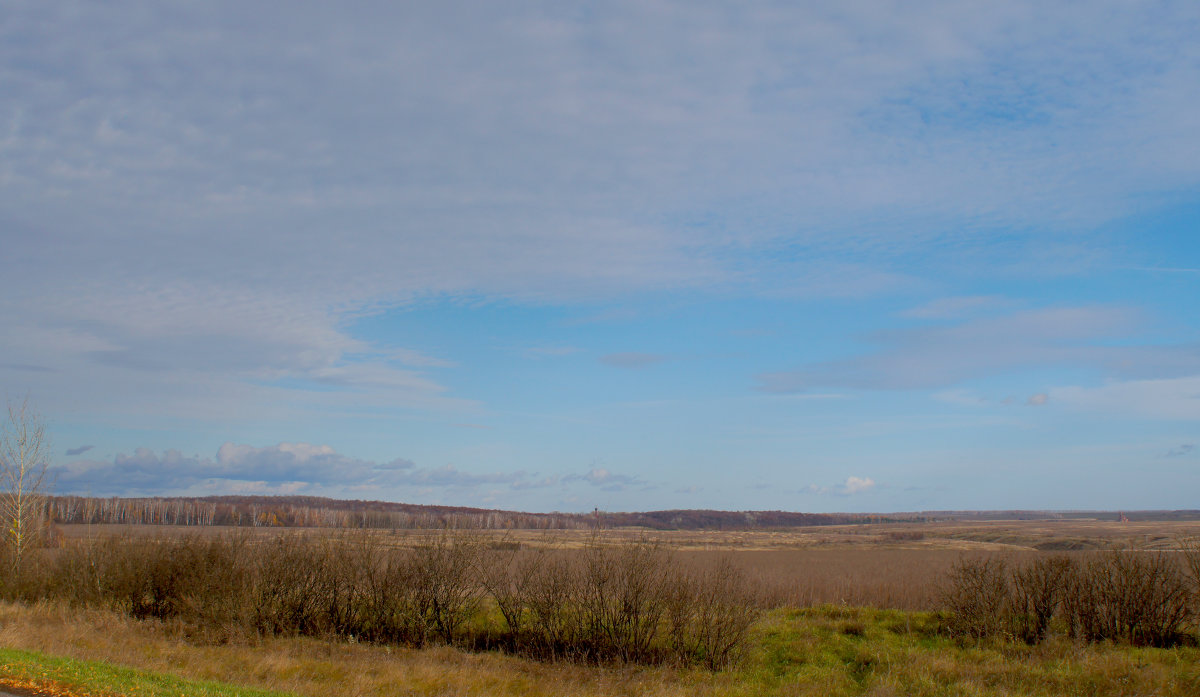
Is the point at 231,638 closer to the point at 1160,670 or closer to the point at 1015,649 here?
the point at 1015,649

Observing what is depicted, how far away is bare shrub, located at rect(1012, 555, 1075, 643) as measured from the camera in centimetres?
2286

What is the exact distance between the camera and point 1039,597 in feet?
75.8

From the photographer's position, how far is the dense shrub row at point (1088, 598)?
21.8m

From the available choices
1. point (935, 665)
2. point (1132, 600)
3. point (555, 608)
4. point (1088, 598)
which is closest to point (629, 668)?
point (555, 608)

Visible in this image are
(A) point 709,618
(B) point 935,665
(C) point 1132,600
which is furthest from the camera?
(C) point 1132,600

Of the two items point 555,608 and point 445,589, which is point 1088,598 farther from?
point 445,589

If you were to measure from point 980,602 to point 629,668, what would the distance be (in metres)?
12.0

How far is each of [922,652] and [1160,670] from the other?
5300mm

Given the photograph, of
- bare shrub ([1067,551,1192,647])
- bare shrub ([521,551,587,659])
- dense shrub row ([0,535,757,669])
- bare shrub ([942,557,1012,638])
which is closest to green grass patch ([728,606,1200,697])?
bare shrub ([942,557,1012,638])

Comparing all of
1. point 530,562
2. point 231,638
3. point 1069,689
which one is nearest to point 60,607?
point 231,638

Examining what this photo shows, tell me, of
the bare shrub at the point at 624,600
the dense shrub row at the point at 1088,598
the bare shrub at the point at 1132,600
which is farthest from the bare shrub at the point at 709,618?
the bare shrub at the point at 1132,600

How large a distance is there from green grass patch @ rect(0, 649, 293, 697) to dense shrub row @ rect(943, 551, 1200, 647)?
20831 millimetres

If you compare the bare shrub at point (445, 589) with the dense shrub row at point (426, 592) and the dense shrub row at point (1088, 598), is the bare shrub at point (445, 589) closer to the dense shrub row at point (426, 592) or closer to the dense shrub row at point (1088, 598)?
the dense shrub row at point (426, 592)

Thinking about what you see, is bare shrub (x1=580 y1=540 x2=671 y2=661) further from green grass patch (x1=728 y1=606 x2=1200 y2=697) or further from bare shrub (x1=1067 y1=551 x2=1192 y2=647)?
bare shrub (x1=1067 y1=551 x2=1192 y2=647)
